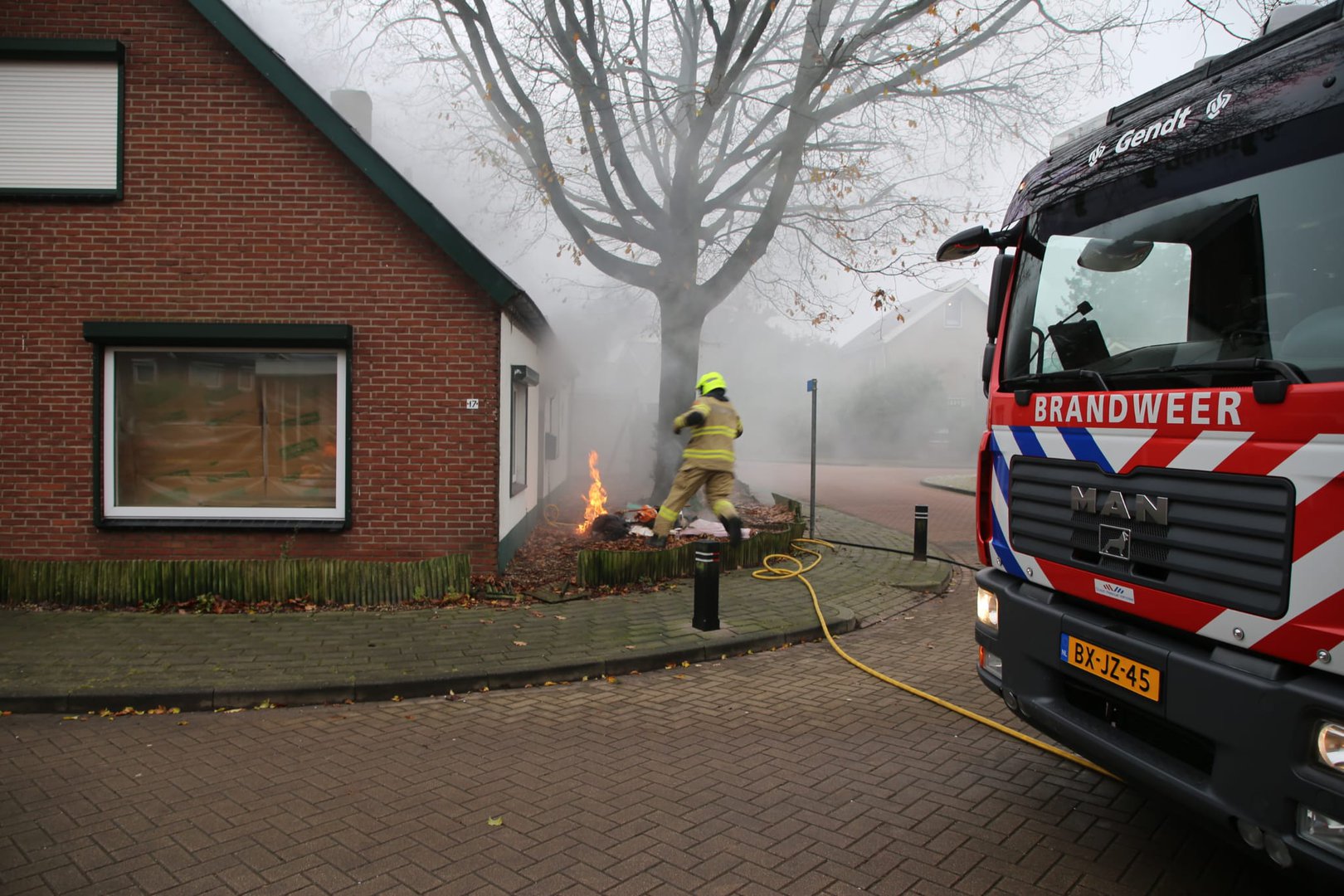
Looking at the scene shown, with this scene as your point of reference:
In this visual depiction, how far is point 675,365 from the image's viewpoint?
1268 centimetres

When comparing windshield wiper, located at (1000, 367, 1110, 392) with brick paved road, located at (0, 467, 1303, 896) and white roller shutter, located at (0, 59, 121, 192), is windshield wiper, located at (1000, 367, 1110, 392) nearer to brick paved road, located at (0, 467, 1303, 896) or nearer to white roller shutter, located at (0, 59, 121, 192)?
brick paved road, located at (0, 467, 1303, 896)

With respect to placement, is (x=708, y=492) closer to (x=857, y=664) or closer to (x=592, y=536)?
(x=592, y=536)

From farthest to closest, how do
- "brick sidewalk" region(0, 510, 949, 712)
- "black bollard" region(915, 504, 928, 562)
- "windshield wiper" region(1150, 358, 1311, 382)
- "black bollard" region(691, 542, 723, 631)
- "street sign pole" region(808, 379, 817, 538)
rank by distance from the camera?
"black bollard" region(915, 504, 928, 562), "street sign pole" region(808, 379, 817, 538), "black bollard" region(691, 542, 723, 631), "brick sidewalk" region(0, 510, 949, 712), "windshield wiper" region(1150, 358, 1311, 382)

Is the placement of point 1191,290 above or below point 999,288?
below

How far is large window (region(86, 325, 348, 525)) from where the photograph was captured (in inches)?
297

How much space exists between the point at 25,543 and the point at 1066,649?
832cm

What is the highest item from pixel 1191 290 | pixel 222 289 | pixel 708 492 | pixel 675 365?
pixel 222 289

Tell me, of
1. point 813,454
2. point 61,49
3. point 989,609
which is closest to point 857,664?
point 989,609

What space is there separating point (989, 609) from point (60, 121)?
8549mm

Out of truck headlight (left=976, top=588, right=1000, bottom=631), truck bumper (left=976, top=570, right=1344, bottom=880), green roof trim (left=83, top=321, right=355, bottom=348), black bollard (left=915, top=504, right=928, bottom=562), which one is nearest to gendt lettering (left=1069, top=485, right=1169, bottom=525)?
truck bumper (left=976, top=570, right=1344, bottom=880)

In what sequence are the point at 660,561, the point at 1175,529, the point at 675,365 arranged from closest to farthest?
1. the point at 1175,529
2. the point at 660,561
3. the point at 675,365

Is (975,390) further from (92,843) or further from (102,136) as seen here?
(92,843)

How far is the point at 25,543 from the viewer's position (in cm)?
736

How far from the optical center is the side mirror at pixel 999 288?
3906 mm
